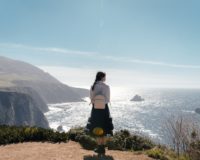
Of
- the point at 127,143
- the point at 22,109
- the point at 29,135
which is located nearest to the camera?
the point at 127,143

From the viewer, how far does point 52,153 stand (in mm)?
13945

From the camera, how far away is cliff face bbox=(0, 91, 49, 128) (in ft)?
522

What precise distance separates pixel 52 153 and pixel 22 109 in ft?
524

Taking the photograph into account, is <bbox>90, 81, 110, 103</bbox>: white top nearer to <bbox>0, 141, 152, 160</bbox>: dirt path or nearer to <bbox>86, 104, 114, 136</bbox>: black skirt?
<bbox>86, 104, 114, 136</bbox>: black skirt

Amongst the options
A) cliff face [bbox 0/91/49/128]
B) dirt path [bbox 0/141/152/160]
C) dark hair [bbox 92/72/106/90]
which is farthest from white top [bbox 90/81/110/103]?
cliff face [bbox 0/91/49/128]

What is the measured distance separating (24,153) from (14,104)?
158 m

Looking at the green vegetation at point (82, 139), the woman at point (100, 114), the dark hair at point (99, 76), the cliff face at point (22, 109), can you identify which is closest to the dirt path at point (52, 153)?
the green vegetation at point (82, 139)

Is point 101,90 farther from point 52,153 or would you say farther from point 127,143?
point 127,143

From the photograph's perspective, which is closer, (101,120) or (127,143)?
(101,120)

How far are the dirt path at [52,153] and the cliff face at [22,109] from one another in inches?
5673

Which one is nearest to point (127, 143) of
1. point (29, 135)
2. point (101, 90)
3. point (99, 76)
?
point (29, 135)

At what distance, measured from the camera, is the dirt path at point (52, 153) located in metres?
13.1

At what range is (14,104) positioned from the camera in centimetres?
16675

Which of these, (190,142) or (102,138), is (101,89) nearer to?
(102,138)
